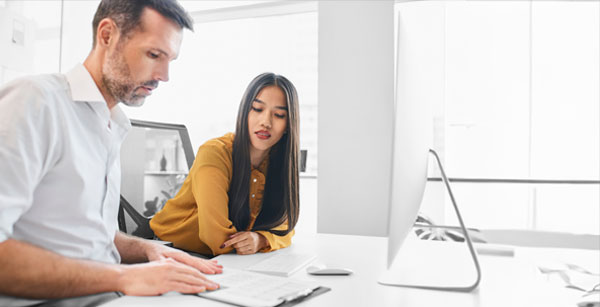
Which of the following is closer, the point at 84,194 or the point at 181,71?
the point at 84,194

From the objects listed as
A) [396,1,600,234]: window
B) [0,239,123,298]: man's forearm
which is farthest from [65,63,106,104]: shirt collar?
[396,1,600,234]: window

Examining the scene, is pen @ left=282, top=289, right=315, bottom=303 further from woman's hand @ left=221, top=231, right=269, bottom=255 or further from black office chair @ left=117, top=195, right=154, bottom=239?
black office chair @ left=117, top=195, right=154, bottom=239

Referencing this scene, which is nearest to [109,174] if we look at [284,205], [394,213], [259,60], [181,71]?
[284,205]

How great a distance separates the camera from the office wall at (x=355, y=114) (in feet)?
8.30

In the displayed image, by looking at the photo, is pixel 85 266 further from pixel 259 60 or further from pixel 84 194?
pixel 259 60

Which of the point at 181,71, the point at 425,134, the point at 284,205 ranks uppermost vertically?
the point at 181,71

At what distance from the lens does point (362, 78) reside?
8.45ft

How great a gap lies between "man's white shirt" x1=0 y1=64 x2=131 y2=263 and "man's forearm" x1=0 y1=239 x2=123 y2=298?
0.05 metres

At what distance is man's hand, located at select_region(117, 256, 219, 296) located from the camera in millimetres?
822

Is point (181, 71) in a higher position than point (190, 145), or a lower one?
higher

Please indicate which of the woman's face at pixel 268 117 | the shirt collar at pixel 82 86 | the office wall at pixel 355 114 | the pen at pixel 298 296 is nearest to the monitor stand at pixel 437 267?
the pen at pixel 298 296

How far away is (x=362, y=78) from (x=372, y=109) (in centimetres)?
22

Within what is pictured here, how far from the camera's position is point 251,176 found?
5.28 ft

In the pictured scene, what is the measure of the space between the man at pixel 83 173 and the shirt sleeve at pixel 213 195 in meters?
0.20
